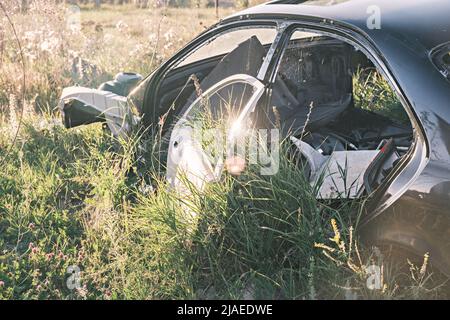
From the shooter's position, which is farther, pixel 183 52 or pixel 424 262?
pixel 183 52

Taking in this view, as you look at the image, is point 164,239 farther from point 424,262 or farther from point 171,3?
point 171,3

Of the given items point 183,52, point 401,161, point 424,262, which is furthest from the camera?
point 183,52

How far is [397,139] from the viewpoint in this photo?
4266 millimetres

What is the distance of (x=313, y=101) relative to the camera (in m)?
4.71

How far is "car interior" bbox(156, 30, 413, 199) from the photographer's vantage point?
3.81m

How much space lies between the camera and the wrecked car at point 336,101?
9.23 feet

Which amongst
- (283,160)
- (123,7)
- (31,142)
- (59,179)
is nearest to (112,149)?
(59,179)

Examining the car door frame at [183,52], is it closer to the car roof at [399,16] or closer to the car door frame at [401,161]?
the car roof at [399,16]

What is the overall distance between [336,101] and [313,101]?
200mm

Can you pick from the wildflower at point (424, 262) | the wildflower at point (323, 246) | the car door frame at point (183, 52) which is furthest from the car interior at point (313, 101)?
the wildflower at point (424, 262)

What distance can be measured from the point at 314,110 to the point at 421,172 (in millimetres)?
1851

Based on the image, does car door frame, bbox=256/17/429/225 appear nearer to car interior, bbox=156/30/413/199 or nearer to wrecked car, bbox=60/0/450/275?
wrecked car, bbox=60/0/450/275

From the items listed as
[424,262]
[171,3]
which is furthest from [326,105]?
[171,3]

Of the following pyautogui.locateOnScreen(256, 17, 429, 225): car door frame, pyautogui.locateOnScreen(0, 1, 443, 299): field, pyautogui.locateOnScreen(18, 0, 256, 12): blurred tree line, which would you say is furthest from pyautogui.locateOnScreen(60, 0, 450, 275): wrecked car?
pyautogui.locateOnScreen(18, 0, 256, 12): blurred tree line
